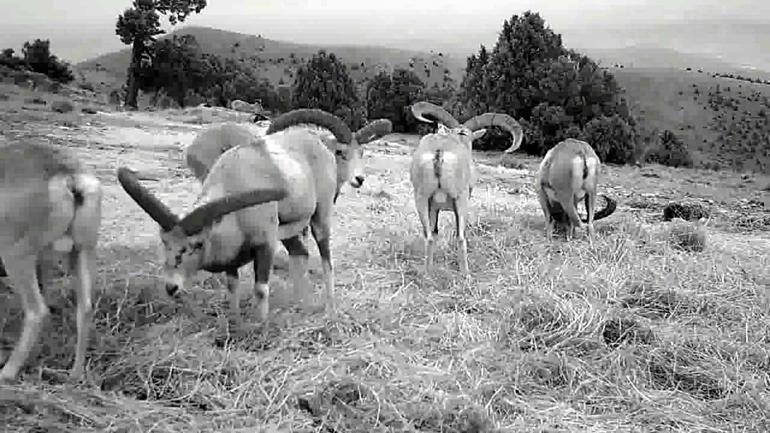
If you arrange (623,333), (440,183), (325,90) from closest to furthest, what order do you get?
1. (623,333)
2. (440,183)
3. (325,90)

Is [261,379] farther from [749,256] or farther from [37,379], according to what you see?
[749,256]

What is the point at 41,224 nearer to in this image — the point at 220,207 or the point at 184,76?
the point at 220,207

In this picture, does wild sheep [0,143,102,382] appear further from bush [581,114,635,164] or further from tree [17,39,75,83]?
tree [17,39,75,83]

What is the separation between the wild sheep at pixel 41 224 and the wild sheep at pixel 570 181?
273 inches

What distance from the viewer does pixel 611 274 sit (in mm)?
9008

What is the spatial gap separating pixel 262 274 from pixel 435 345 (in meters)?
1.61

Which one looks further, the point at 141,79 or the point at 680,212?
the point at 141,79

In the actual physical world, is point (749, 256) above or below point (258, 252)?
below

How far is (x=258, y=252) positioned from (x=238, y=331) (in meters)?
0.67

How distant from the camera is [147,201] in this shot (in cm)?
588

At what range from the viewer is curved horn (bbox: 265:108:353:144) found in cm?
817

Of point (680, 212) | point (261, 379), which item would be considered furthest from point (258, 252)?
point (680, 212)

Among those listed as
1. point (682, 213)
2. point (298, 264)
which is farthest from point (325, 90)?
point (298, 264)

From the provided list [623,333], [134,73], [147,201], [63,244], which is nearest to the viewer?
[63,244]
